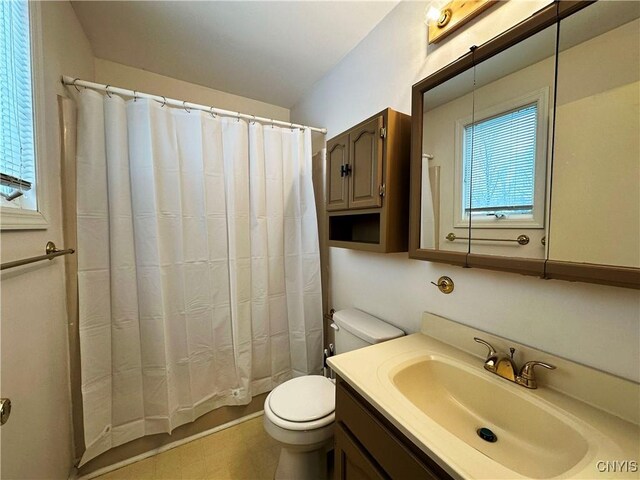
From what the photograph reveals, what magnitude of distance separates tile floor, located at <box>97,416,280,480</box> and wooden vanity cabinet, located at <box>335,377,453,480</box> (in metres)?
0.72

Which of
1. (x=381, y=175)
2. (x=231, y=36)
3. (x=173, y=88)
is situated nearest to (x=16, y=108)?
(x=231, y=36)

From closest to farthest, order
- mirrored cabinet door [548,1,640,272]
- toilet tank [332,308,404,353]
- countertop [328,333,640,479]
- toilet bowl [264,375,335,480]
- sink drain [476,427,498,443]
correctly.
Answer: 1. countertop [328,333,640,479]
2. mirrored cabinet door [548,1,640,272]
3. sink drain [476,427,498,443]
4. toilet bowl [264,375,335,480]
5. toilet tank [332,308,404,353]

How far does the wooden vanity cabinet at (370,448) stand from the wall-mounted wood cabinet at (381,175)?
632 millimetres

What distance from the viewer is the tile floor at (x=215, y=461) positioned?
133 centimetres

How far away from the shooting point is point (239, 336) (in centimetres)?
162

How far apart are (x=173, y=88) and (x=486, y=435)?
8.64 ft

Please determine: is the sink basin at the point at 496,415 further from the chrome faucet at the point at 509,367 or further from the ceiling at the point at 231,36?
the ceiling at the point at 231,36

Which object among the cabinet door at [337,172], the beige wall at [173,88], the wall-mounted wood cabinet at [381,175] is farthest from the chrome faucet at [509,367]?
the beige wall at [173,88]

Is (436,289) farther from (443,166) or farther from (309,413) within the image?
(309,413)

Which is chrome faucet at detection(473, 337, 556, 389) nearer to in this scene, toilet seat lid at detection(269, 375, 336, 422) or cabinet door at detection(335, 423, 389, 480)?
cabinet door at detection(335, 423, 389, 480)

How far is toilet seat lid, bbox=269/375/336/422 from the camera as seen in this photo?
1.14 m

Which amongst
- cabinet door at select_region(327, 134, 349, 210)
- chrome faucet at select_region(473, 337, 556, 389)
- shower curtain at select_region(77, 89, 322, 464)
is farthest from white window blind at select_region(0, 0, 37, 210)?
chrome faucet at select_region(473, 337, 556, 389)

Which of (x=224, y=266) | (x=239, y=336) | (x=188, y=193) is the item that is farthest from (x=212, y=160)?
(x=239, y=336)

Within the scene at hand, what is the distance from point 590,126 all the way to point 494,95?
308 millimetres
